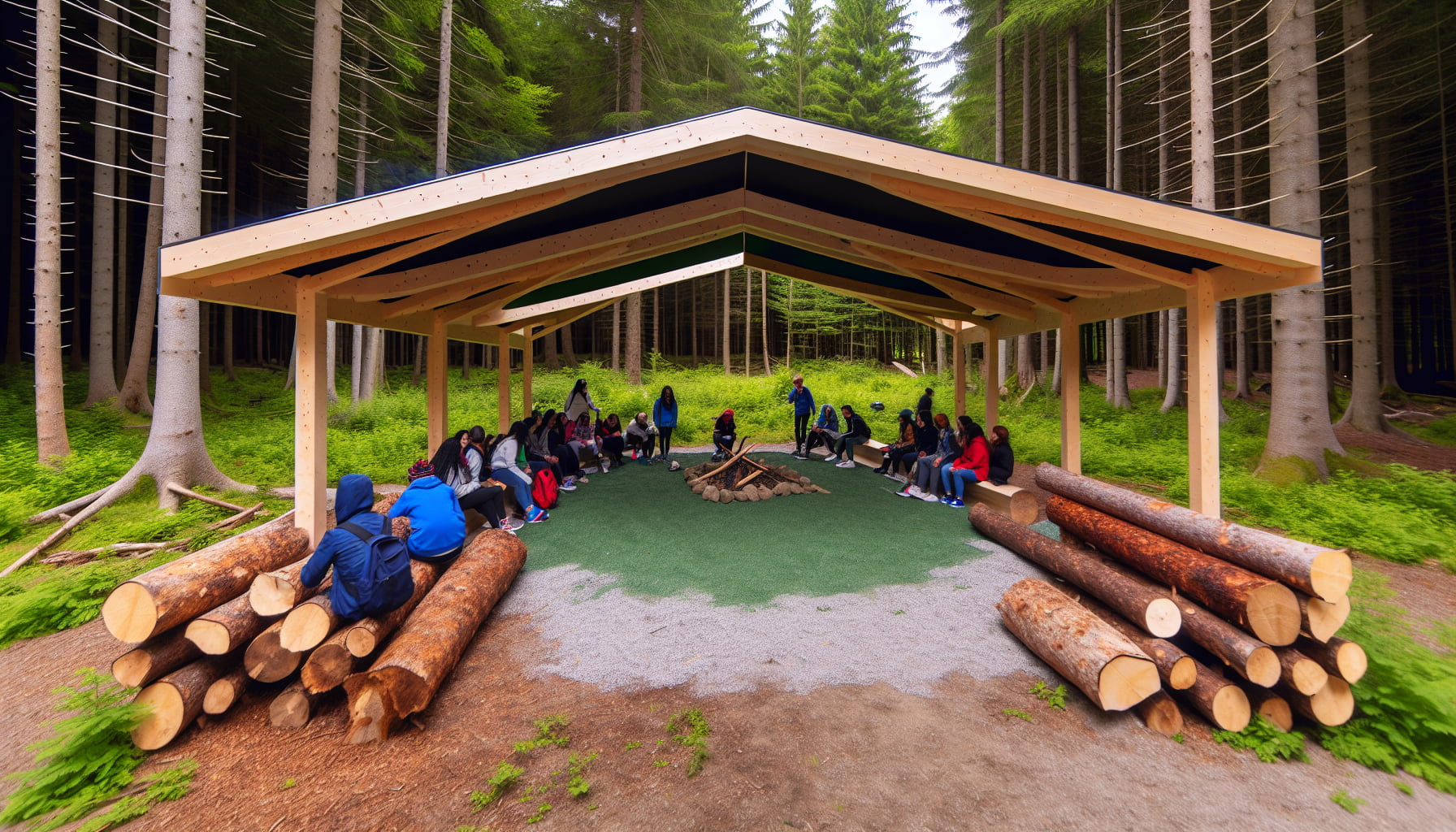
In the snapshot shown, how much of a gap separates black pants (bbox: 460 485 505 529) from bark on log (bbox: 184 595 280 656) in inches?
104

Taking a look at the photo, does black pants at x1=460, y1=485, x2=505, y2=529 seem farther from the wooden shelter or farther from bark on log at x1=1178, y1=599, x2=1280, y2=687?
bark on log at x1=1178, y1=599, x2=1280, y2=687

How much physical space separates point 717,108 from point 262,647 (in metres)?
→ 19.2

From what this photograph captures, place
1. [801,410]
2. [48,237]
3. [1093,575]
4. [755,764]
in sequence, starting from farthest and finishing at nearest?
[801,410]
[48,237]
[1093,575]
[755,764]

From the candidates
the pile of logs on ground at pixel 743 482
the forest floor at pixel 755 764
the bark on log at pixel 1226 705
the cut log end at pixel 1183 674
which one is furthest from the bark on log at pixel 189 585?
the bark on log at pixel 1226 705

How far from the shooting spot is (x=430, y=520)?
4.48 meters

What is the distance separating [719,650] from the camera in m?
3.80

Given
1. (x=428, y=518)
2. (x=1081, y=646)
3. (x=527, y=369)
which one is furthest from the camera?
(x=527, y=369)

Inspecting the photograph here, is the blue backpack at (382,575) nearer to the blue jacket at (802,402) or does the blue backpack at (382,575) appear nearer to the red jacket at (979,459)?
the red jacket at (979,459)

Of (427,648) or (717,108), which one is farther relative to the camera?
(717,108)

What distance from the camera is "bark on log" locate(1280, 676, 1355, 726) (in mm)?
2855

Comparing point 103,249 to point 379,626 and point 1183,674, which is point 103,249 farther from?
point 1183,674

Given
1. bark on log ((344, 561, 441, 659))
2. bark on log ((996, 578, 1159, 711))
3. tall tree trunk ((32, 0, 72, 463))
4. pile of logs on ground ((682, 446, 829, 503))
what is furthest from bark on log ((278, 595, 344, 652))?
tall tree trunk ((32, 0, 72, 463))

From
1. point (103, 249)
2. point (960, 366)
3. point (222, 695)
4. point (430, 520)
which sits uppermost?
point (103, 249)

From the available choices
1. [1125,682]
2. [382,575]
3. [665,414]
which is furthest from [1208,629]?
[665,414]
